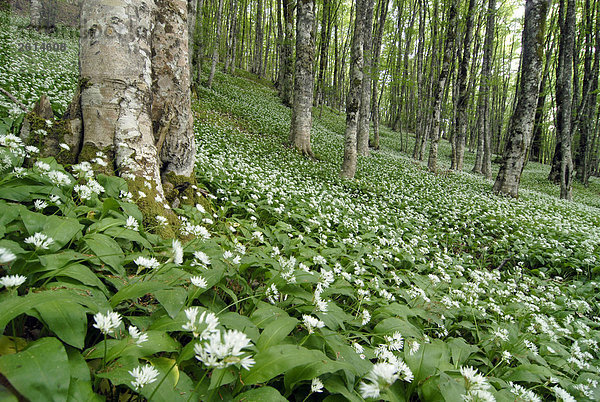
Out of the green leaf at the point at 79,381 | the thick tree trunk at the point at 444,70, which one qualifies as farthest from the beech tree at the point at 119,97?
the thick tree trunk at the point at 444,70

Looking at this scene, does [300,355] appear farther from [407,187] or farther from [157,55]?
[407,187]

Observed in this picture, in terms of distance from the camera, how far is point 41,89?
6652mm

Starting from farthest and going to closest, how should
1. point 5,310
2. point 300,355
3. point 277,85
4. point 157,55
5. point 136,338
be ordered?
1. point 277,85
2. point 157,55
3. point 300,355
4. point 136,338
5. point 5,310

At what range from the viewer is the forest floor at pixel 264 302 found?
108cm

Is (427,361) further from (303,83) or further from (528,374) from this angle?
(303,83)

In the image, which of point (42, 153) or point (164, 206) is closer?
point (42, 153)

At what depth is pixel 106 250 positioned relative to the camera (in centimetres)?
167

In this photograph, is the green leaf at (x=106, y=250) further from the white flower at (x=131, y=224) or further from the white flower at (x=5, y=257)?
the white flower at (x=5, y=257)

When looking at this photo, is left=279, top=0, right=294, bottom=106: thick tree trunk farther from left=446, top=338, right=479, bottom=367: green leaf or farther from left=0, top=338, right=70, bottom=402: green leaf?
left=0, top=338, right=70, bottom=402: green leaf

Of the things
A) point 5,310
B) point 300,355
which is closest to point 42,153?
point 5,310

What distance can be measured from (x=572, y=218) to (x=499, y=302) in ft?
22.8

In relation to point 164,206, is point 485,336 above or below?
below

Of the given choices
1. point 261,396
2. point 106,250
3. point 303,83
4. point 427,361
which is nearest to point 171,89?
point 106,250

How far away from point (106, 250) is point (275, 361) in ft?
3.93
